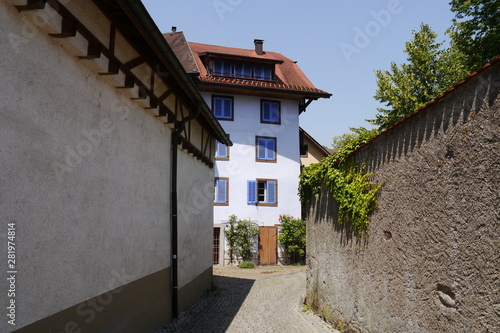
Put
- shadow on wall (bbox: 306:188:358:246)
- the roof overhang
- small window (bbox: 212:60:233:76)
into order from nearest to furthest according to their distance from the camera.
→ the roof overhang → shadow on wall (bbox: 306:188:358:246) → small window (bbox: 212:60:233:76)

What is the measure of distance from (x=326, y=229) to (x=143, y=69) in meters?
4.60

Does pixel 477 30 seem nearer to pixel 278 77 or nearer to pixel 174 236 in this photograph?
pixel 278 77

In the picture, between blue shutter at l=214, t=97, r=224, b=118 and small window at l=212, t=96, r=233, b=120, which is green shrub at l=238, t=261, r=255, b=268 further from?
blue shutter at l=214, t=97, r=224, b=118

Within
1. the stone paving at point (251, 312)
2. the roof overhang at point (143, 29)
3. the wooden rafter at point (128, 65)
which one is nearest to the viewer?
the wooden rafter at point (128, 65)

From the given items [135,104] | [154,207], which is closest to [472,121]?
[135,104]

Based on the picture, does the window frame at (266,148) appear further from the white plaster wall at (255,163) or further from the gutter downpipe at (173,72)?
the gutter downpipe at (173,72)

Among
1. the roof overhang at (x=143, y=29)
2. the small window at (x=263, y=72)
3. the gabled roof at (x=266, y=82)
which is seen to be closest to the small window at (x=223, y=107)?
the gabled roof at (x=266, y=82)

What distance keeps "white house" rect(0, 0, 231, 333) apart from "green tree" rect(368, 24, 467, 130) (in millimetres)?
15388

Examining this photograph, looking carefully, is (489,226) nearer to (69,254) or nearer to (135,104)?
(69,254)

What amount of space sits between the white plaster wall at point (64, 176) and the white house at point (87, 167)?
0.04 feet

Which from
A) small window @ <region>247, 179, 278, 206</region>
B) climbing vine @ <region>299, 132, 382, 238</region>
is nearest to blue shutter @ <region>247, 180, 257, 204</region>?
small window @ <region>247, 179, 278, 206</region>

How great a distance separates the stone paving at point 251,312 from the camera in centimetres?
824

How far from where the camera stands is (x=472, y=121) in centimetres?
399

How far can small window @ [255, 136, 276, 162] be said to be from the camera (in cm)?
2346
